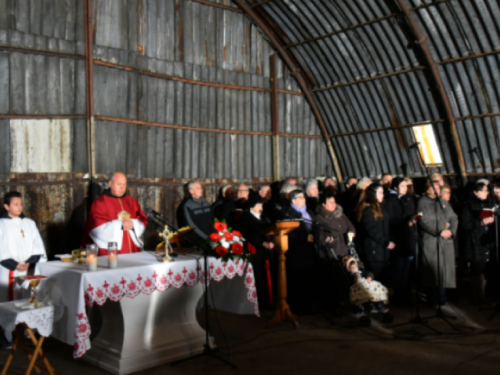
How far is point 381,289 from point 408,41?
5.65m

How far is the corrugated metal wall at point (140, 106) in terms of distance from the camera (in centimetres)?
885

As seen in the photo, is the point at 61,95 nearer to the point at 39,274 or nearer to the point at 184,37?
the point at 184,37

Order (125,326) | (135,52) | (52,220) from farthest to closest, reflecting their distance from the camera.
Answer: (135,52)
(52,220)
(125,326)

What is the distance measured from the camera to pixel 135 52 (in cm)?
1029

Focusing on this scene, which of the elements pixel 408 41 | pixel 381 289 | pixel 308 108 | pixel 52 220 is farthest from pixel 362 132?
pixel 52 220

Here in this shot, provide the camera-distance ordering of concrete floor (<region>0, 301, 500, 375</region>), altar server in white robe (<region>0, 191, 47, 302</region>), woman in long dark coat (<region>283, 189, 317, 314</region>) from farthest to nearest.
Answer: woman in long dark coat (<region>283, 189, 317, 314</region>)
altar server in white robe (<region>0, 191, 47, 302</region>)
concrete floor (<region>0, 301, 500, 375</region>)

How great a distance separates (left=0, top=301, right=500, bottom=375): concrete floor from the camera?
5.24 m

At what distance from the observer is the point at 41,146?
9.02 meters

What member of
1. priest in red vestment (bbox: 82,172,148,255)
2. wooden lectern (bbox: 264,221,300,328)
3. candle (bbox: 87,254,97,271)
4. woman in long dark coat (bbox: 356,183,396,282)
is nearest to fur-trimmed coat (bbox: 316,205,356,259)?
woman in long dark coat (bbox: 356,183,396,282)

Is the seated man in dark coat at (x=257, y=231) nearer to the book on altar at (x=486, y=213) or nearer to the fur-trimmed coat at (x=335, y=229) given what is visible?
the fur-trimmed coat at (x=335, y=229)

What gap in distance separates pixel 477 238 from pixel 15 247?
634 cm

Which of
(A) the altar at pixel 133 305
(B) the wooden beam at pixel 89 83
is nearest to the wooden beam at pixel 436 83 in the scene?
(B) the wooden beam at pixel 89 83

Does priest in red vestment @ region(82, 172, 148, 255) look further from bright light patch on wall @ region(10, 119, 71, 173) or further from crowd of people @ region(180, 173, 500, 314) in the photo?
bright light patch on wall @ region(10, 119, 71, 173)

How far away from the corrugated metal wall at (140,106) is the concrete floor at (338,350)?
3.65m
